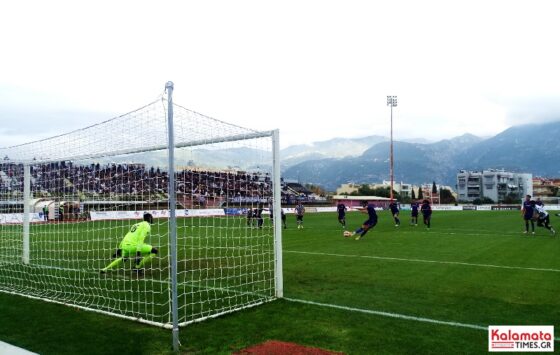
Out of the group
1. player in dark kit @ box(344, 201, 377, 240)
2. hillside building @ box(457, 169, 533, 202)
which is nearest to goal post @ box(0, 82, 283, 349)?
player in dark kit @ box(344, 201, 377, 240)

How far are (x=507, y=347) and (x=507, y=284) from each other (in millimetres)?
4336

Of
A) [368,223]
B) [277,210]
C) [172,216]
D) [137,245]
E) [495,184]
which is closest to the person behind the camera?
[172,216]

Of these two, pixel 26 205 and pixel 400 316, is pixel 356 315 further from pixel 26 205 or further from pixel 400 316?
pixel 26 205

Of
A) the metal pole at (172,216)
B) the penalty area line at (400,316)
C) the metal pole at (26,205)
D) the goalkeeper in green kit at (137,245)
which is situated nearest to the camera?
the metal pole at (172,216)

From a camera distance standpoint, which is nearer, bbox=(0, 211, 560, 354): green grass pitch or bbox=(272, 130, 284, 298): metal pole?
bbox=(0, 211, 560, 354): green grass pitch

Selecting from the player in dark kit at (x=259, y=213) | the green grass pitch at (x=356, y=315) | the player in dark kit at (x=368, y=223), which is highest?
the player in dark kit at (x=259, y=213)

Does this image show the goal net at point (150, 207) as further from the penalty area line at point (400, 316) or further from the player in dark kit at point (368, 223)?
the player in dark kit at point (368, 223)

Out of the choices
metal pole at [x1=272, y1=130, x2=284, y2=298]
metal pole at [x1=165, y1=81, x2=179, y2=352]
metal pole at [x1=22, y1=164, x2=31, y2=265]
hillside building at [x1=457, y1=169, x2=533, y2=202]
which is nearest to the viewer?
metal pole at [x1=165, y1=81, x2=179, y2=352]

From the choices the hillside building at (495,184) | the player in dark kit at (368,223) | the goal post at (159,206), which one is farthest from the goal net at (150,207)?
the hillside building at (495,184)

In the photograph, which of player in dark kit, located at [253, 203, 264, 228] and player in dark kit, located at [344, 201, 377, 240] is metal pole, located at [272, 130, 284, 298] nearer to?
player in dark kit, located at [253, 203, 264, 228]

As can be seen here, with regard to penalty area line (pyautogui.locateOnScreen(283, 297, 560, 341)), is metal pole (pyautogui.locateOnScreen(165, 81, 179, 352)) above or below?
above

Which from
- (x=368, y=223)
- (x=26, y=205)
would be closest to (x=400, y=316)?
(x=26, y=205)

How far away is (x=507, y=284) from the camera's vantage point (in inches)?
382

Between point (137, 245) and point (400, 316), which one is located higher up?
point (137, 245)
